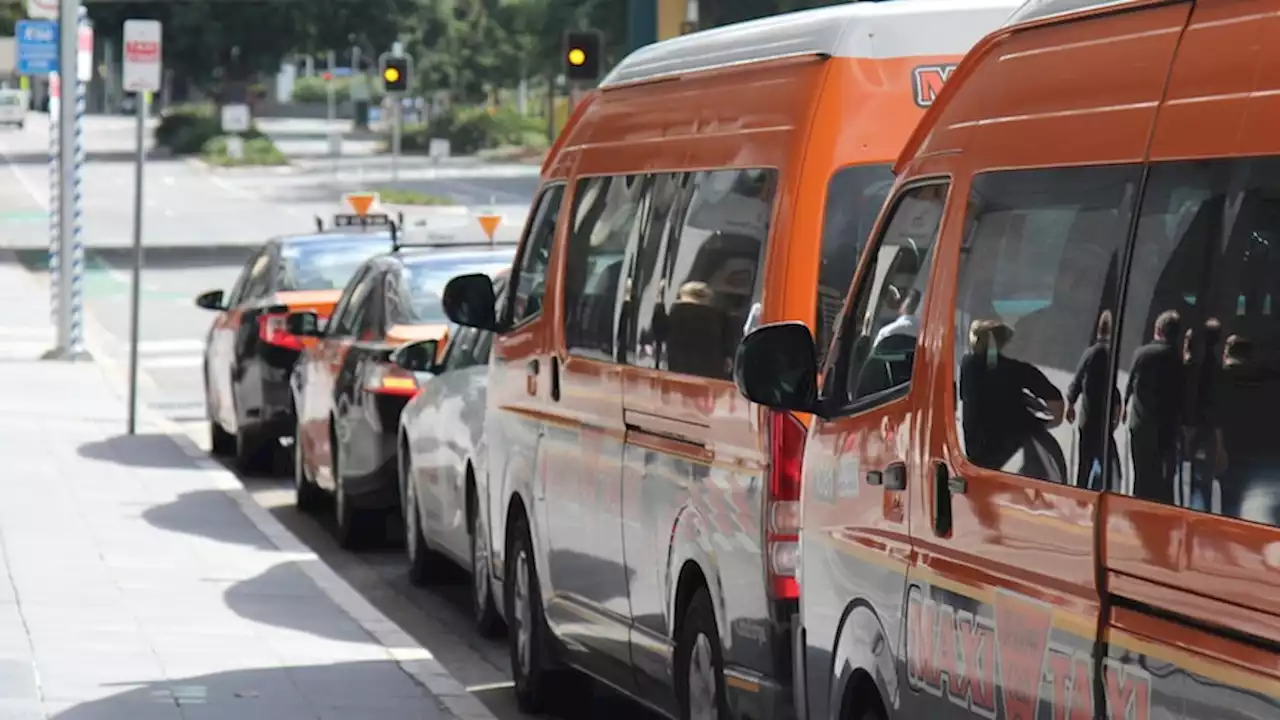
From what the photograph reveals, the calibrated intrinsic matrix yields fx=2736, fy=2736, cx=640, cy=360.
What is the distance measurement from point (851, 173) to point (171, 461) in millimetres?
12073

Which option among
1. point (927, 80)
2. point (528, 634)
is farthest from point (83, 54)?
point (927, 80)

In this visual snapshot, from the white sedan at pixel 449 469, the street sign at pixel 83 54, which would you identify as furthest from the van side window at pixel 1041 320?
the street sign at pixel 83 54

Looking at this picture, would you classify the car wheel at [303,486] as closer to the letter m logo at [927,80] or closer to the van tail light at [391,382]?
the van tail light at [391,382]

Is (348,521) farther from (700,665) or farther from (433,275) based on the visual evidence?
(700,665)

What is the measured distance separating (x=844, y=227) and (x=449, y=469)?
17.8ft

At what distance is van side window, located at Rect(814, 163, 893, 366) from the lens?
714 cm

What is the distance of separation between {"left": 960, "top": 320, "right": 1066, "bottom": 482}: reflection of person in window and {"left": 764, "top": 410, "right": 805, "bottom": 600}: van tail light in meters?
1.54

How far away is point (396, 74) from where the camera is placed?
55.6 meters

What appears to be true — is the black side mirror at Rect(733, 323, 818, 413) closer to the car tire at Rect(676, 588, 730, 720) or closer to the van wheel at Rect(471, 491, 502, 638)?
the car tire at Rect(676, 588, 730, 720)

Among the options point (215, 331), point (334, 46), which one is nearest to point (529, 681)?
point (215, 331)

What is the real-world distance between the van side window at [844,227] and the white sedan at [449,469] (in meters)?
4.12

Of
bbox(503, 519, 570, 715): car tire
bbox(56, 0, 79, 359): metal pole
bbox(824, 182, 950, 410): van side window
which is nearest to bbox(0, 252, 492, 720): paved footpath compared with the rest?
bbox(503, 519, 570, 715): car tire

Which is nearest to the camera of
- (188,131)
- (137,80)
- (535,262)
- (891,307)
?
(891,307)

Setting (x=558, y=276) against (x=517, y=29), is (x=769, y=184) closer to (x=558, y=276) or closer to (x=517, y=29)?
(x=558, y=276)
